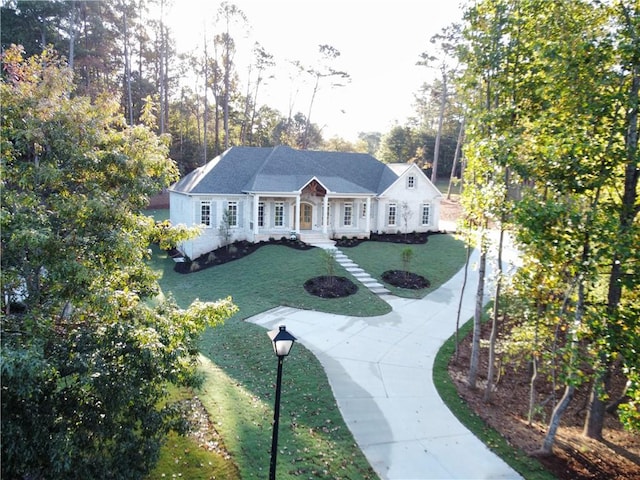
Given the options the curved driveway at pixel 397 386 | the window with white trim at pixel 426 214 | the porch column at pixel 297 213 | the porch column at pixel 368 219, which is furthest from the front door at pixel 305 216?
the curved driveway at pixel 397 386

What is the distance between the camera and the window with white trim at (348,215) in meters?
24.9

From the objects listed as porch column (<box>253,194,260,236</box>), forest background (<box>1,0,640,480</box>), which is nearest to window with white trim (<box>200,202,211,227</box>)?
porch column (<box>253,194,260,236</box>)

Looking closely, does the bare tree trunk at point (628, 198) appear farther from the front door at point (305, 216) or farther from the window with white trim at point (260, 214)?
the front door at point (305, 216)

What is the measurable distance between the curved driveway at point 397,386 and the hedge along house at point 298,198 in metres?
9.46

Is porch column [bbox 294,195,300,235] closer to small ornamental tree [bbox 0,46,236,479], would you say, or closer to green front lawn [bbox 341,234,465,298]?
green front lawn [bbox 341,234,465,298]

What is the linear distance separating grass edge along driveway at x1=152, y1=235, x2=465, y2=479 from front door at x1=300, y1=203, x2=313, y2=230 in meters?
5.29

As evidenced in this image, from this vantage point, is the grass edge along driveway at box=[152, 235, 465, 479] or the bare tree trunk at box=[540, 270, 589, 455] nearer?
the bare tree trunk at box=[540, 270, 589, 455]

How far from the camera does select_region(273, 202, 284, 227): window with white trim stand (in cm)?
2323

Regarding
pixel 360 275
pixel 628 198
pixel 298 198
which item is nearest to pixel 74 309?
pixel 628 198

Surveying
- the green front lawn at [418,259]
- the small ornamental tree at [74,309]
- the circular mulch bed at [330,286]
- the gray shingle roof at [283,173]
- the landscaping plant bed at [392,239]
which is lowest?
the circular mulch bed at [330,286]

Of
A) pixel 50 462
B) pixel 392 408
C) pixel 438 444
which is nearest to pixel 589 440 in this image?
pixel 438 444

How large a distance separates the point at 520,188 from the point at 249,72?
36.4 meters

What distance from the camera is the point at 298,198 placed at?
22484 millimetres

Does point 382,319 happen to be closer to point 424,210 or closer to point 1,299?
point 1,299
